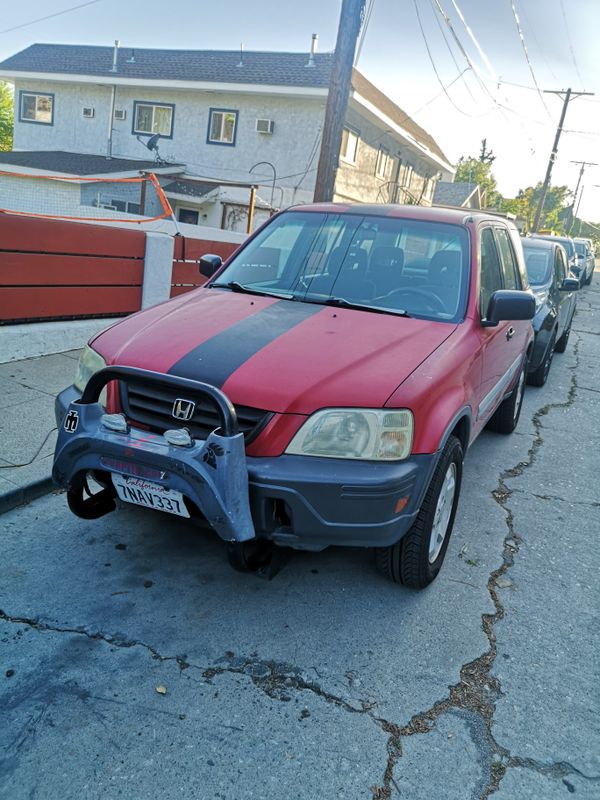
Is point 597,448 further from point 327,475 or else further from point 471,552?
point 327,475

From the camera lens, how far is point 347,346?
9.98 feet

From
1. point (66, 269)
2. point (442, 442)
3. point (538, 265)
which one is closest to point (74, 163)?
point (66, 269)

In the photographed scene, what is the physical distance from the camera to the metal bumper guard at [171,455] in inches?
99.0

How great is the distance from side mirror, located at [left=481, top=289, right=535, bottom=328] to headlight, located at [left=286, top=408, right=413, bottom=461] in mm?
1373

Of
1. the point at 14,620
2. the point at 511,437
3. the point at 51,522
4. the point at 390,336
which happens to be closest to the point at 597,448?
the point at 511,437

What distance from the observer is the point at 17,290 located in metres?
6.09

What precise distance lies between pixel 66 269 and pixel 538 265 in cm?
622

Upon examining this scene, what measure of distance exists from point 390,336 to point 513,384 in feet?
8.77

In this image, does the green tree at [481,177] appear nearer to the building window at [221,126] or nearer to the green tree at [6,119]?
the green tree at [6,119]

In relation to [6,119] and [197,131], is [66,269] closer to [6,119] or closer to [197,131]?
[197,131]

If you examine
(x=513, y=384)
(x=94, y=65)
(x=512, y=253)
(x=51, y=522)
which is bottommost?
(x=51, y=522)

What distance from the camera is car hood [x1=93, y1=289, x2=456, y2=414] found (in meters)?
2.71

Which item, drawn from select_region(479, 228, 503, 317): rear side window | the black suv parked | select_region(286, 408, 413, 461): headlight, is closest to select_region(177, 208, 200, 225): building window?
the black suv parked

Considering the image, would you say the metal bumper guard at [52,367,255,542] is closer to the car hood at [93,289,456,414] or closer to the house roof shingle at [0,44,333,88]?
the car hood at [93,289,456,414]
